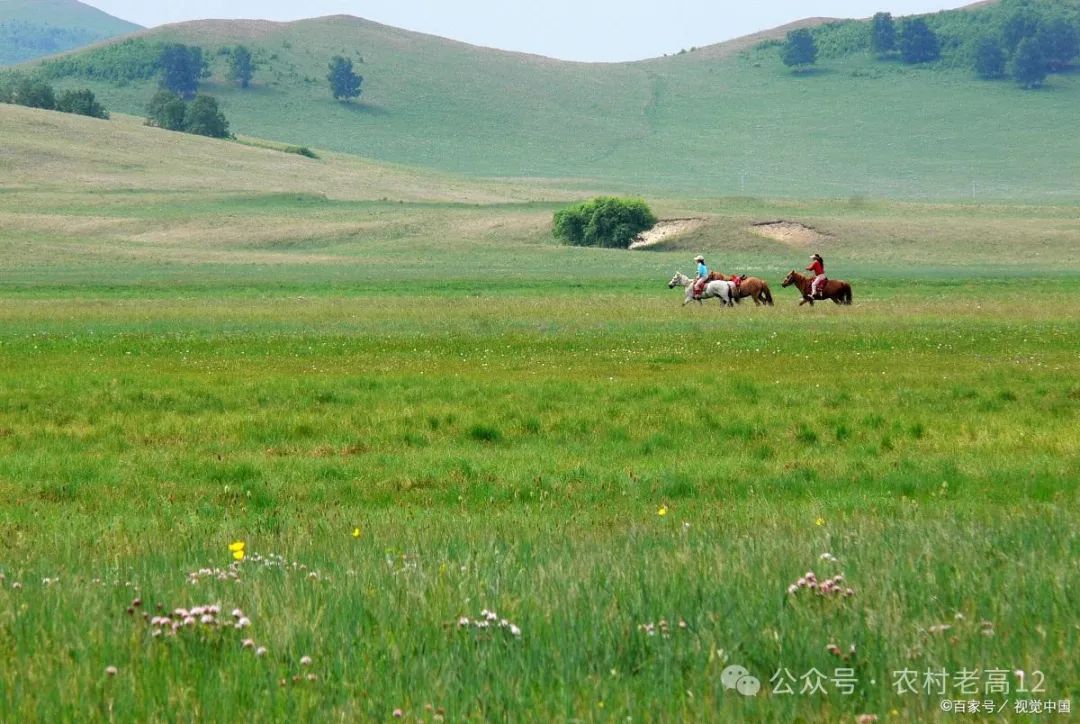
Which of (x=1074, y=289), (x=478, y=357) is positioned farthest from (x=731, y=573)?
(x=1074, y=289)

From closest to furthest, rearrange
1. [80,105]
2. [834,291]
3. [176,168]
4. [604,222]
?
1. [834,291]
2. [604,222]
3. [176,168]
4. [80,105]

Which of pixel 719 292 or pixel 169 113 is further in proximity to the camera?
pixel 169 113

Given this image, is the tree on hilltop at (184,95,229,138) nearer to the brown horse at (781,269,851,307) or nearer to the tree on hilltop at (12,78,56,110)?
the tree on hilltop at (12,78,56,110)

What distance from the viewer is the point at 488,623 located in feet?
21.9

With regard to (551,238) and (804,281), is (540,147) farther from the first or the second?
(804,281)

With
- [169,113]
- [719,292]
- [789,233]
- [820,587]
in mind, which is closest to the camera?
[820,587]

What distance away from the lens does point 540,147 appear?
19375cm

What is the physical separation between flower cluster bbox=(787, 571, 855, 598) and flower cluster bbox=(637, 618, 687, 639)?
0.71m

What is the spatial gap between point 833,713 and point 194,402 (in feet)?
52.6

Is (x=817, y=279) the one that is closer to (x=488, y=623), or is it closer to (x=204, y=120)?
(x=488, y=623)

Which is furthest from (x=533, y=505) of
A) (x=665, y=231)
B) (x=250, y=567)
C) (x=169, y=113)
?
(x=169, y=113)

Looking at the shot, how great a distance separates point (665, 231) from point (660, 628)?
89.9 m

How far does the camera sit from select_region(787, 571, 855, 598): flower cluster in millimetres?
7086

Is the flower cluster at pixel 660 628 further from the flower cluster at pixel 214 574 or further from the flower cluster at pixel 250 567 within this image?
the flower cluster at pixel 214 574
